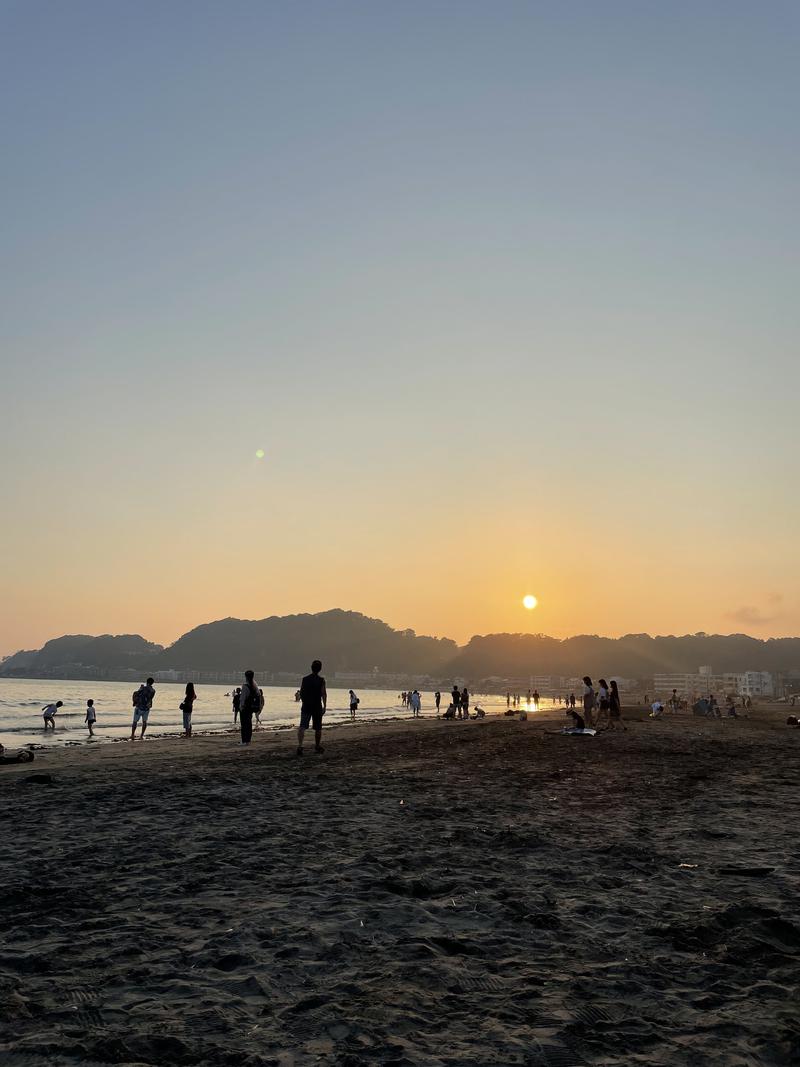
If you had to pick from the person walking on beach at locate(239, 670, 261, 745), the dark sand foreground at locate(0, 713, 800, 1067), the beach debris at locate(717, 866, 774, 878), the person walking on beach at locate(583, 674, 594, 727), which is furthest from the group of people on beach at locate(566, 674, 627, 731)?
the beach debris at locate(717, 866, 774, 878)

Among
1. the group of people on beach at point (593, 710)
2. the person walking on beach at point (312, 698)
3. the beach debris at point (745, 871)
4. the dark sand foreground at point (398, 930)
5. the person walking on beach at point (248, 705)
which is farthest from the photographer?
the group of people on beach at point (593, 710)

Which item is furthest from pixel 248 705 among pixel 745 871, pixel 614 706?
pixel 614 706

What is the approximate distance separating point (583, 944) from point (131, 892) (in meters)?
3.73

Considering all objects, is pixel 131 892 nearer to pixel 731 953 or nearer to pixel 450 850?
pixel 450 850

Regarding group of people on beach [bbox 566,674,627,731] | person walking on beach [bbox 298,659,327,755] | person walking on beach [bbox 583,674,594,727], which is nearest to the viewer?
person walking on beach [bbox 298,659,327,755]

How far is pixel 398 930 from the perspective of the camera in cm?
494

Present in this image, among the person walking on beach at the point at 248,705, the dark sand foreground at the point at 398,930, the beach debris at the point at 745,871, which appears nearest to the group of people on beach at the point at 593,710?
the person walking on beach at the point at 248,705

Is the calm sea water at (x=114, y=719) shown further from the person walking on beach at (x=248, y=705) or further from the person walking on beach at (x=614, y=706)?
the person walking on beach at (x=614, y=706)

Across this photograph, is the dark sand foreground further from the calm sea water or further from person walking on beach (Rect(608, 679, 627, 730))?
the calm sea water

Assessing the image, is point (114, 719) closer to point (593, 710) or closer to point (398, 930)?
point (593, 710)

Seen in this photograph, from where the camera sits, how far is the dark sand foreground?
11.0 feet

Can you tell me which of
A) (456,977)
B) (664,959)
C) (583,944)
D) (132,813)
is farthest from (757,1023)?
(132,813)

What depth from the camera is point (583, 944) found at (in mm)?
4676

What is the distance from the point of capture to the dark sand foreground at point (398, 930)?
335cm
